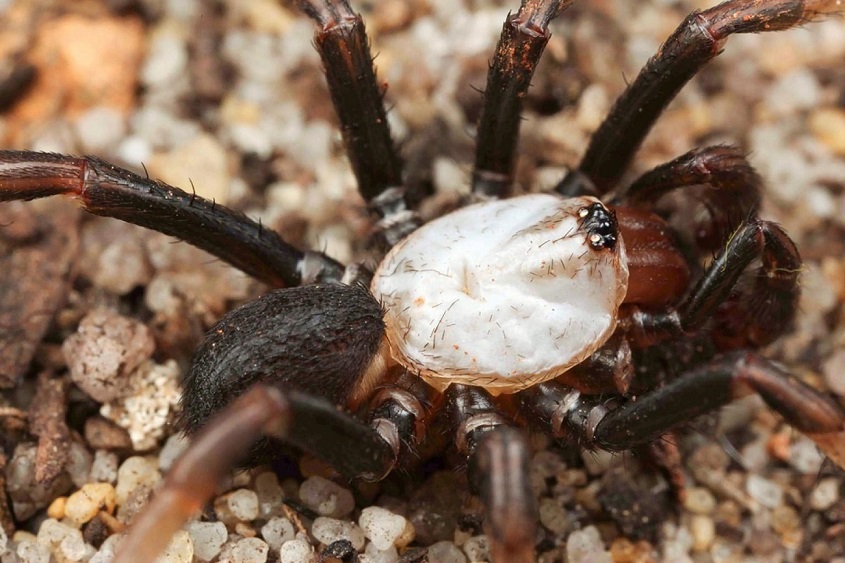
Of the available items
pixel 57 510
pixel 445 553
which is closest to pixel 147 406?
pixel 57 510

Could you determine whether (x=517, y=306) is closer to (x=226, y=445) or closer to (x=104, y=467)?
(x=226, y=445)

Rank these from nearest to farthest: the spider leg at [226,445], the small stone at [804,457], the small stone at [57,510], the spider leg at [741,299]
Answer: the spider leg at [226,445], the spider leg at [741,299], the small stone at [57,510], the small stone at [804,457]

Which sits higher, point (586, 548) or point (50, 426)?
point (50, 426)

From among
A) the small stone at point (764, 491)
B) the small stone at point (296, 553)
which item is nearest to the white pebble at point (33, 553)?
the small stone at point (296, 553)

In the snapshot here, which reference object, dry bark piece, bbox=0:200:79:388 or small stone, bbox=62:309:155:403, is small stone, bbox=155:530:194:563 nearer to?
small stone, bbox=62:309:155:403

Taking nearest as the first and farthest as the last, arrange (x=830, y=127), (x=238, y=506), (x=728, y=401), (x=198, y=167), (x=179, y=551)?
(x=728, y=401) < (x=179, y=551) < (x=238, y=506) < (x=198, y=167) < (x=830, y=127)

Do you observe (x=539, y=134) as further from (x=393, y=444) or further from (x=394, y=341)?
(x=393, y=444)

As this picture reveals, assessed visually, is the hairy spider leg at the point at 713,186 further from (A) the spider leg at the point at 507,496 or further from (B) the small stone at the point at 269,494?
(B) the small stone at the point at 269,494
